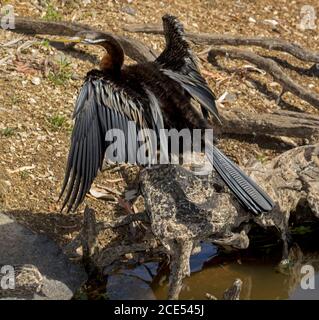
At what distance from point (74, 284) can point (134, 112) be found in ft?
4.07

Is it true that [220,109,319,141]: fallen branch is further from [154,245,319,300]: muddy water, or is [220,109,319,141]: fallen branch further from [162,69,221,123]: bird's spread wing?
[154,245,319,300]: muddy water

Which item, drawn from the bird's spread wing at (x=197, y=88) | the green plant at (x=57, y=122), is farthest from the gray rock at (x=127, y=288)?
the green plant at (x=57, y=122)

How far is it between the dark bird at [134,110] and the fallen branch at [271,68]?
1731mm

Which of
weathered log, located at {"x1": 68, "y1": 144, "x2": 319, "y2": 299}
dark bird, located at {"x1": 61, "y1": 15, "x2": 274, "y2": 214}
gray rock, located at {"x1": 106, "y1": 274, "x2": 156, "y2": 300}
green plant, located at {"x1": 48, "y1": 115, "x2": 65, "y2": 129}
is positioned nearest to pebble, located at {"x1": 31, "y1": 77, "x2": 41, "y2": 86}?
green plant, located at {"x1": 48, "y1": 115, "x2": 65, "y2": 129}

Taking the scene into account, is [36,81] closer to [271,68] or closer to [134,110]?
[134,110]

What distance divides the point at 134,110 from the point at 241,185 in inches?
35.7

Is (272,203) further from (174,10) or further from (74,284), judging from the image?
(174,10)

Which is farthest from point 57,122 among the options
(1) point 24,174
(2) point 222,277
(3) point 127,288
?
(2) point 222,277

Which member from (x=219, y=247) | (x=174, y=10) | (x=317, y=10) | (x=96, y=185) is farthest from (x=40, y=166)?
(x=317, y=10)

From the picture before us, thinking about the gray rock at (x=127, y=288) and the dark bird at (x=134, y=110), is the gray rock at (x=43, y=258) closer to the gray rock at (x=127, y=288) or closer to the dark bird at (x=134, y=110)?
the gray rock at (x=127, y=288)

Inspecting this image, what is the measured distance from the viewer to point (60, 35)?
8.13 metres

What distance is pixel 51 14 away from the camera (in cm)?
839
